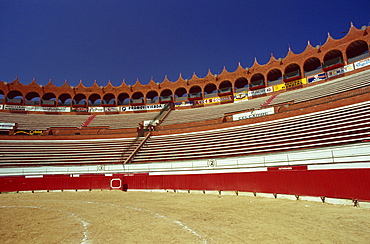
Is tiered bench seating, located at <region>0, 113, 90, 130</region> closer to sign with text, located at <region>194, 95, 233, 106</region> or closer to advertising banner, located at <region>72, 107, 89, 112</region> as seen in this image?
advertising banner, located at <region>72, 107, 89, 112</region>

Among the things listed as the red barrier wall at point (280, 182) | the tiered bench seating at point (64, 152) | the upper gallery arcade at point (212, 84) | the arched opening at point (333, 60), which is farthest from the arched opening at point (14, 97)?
the arched opening at point (333, 60)

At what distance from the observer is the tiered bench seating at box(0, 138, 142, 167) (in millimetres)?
24641

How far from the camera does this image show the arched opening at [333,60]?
3398 centimetres

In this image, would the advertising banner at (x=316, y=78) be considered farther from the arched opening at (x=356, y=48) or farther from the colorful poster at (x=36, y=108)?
the colorful poster at (x=36, y=108)

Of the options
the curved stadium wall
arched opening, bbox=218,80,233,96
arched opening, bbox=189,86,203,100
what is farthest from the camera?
arched opening, bbox=189,86,203,100

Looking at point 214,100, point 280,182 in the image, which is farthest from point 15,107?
point 280,182

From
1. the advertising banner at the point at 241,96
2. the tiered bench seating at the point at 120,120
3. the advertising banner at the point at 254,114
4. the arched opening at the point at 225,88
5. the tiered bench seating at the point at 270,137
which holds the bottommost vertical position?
the tiered bench seating at the point at 270,137

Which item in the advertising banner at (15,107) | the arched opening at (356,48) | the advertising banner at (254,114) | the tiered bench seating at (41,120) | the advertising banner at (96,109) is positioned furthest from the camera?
the advertising banner at (96,109)

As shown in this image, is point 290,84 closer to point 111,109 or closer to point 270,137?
point 270,137

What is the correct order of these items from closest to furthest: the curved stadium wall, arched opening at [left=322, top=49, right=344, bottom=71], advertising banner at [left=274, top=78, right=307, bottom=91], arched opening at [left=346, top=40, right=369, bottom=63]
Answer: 1. the curved stadium wall
2. arched opening at [left=346, top=40, right=369, bottom=63]
3. arched opening at [left=322, top=49, right=344, bottom=71]
4. advertising banner at [left=274, top=78, right=307, bottom=91]

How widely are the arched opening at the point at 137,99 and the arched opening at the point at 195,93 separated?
33.8 ft

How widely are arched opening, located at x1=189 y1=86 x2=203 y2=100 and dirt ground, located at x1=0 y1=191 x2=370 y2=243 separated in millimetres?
35053

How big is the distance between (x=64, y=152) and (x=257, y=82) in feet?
111

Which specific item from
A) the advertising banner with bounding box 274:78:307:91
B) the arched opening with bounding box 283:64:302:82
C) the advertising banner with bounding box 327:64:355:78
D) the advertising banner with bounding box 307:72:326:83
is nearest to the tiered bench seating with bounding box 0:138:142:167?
the advertising banner with bounding box 274:78:307:91
